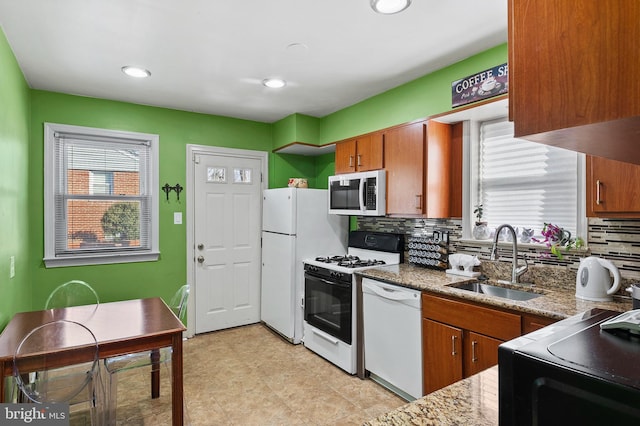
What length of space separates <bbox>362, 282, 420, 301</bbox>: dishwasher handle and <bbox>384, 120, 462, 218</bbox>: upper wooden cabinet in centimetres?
67

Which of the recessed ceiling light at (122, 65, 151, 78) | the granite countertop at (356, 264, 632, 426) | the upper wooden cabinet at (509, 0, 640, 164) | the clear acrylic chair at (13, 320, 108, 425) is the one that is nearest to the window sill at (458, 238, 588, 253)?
the granite countertop at (356, 264, 632, 426)

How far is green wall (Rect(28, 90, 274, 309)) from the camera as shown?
3143mm

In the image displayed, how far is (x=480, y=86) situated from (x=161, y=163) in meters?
3.04

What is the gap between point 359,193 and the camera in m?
3.29

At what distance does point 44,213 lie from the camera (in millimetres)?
3160

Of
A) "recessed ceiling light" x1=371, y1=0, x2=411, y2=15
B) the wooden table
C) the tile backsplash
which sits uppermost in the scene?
"recessed ceiling light" x1=371, y1=0, x2=411, y2=15

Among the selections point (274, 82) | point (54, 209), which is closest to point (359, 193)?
point (274, 82)

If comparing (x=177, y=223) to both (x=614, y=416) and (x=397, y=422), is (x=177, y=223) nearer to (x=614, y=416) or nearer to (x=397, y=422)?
(x=397, y=422)

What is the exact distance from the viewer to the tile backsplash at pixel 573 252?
2.00 metres

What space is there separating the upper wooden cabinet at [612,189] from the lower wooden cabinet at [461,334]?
656 millimetres

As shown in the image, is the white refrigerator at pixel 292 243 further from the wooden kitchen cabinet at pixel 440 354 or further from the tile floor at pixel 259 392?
the wooden kitchen cabinet at pixel 440 354

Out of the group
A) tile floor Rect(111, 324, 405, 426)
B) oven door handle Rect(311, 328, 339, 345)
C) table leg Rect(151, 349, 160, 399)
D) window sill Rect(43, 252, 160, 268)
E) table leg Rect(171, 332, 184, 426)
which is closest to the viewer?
table leg Rect(171, 332, 184, 426)

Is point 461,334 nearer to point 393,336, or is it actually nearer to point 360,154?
point 393,336

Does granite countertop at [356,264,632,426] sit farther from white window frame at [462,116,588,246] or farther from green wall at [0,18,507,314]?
green wall at [0,18,507,314]
